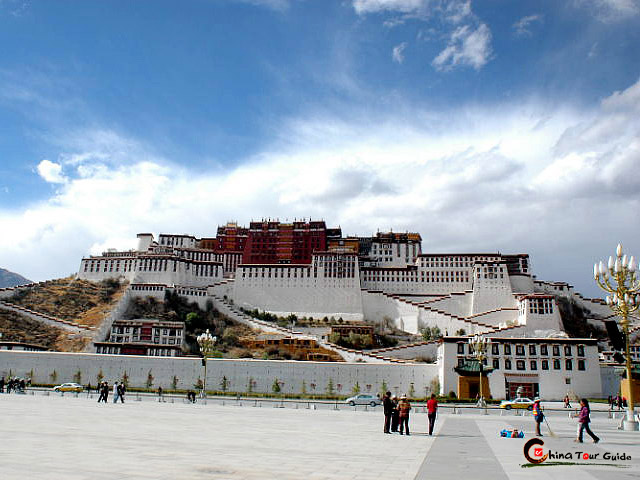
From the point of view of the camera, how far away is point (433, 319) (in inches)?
2987

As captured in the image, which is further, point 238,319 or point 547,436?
point 238,319

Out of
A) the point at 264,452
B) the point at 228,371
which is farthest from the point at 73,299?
the point at 264,452

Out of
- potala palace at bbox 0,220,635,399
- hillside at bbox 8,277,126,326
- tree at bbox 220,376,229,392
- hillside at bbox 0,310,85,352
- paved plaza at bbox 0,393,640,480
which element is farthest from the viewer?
hillside at bbox 8,277,126,326

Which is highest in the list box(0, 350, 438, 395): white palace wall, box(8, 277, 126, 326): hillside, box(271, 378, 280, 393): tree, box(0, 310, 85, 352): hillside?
box(8, 277, 126, 326): hillside

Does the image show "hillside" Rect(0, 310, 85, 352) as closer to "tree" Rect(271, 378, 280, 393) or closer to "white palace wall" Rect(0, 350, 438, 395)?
"white palace wall" Rect(0, 350, 438, 395)

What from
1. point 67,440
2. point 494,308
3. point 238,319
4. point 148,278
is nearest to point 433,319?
point 494,308

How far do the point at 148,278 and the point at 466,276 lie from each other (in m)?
52.5

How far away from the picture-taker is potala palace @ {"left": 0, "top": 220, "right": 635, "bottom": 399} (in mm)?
46844

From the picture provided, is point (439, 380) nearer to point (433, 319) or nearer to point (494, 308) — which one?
point (433, 319)

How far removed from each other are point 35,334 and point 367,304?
1832 inches

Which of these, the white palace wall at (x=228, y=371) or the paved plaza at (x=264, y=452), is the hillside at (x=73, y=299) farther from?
the paved plaza at (x=264, y=452)

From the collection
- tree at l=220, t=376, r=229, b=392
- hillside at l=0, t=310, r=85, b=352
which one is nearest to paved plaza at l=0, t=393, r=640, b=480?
tree at l=220, t=376, r=229, b=392

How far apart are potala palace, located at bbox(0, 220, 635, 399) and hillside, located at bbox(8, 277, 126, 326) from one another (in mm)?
2709

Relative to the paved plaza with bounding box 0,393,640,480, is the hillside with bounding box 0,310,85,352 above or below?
above
